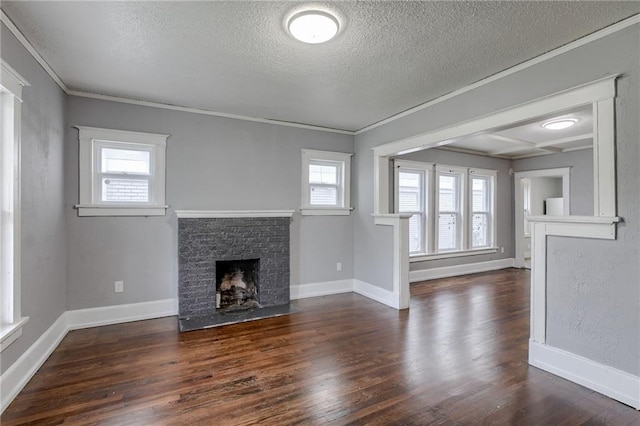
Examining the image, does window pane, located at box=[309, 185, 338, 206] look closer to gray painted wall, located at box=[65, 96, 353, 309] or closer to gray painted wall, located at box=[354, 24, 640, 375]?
gray painted wall, located at box=[65, 96, 353, 309]

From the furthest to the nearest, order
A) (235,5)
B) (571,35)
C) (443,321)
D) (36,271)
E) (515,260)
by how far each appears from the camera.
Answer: (515,260) < (443,321) < (36,271) < (571,35) < (235,5)

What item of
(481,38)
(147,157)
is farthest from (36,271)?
(481,38)

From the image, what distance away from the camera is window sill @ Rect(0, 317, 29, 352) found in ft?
6.56

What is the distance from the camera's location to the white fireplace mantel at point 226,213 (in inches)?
145

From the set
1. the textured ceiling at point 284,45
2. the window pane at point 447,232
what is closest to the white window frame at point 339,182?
the textured ceiling at point 284,45

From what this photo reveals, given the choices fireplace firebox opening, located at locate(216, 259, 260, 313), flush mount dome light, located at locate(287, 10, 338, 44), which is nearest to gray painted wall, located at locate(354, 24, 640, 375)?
flush mount dome light, located at locate(287, 10, 338, 44)

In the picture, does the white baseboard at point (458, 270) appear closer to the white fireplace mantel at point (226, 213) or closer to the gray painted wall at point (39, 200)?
the white fireplace mantel at point (226, 213)

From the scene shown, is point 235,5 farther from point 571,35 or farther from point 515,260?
point 515,260

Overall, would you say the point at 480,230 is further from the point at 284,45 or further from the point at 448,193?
the point at 284,45

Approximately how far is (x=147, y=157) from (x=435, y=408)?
3771 mm

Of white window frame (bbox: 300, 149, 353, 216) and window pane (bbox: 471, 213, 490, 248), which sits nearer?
white window frame (bbox: 300, 149, 353, 216)

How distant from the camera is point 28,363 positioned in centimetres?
237

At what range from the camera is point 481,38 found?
2330 mm

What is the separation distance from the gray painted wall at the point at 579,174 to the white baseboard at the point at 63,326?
23.1 ft
